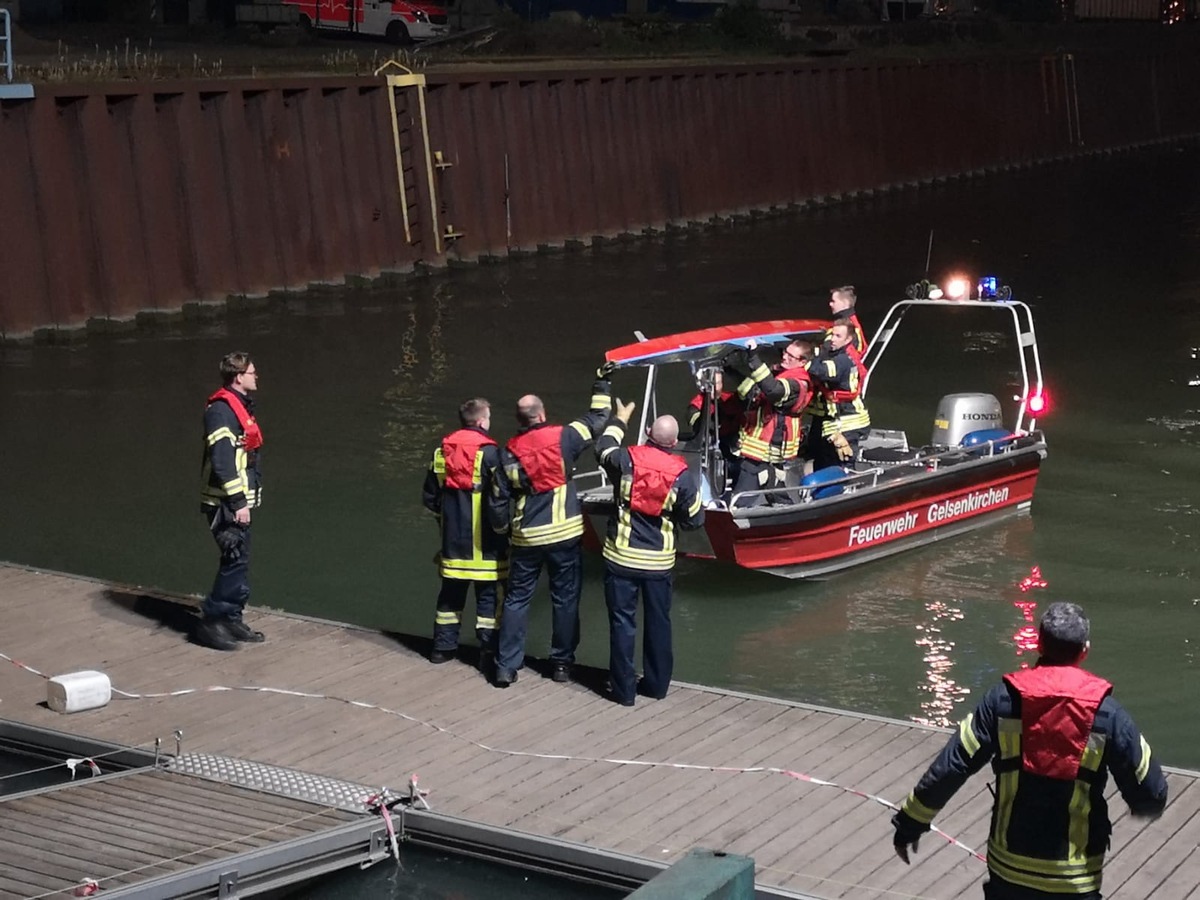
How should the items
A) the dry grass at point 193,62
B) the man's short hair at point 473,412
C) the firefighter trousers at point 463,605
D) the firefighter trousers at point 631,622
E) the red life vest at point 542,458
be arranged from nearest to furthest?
the firefighter trousers at point 631,622 < the red life vest at point 542,458 < the man's short hair at point 473,412 < the firefighter trousers at point 463,605 < the dry grass at point 193,62

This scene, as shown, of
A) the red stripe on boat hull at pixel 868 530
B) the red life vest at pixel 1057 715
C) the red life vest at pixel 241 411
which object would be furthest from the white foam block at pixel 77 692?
the red life vest at pixel 1057 715

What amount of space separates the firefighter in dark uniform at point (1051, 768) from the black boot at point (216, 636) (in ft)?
20.4

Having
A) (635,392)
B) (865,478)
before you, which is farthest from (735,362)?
(635,392)

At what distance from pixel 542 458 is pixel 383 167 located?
2058 centimetres

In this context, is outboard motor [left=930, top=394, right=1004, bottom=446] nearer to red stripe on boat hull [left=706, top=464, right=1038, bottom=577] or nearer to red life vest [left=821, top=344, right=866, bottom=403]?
red stripe on boat hull [left=706, top=464, right=1038, bottom=577]

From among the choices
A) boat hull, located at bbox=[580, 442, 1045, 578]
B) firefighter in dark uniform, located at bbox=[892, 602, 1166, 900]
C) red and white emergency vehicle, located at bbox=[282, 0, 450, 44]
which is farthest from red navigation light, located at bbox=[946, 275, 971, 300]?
red and white emergency vehicle, located at bbox=[282, 0, 450, 44]

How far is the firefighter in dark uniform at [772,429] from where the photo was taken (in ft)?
44.1

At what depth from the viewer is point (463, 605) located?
1058cm

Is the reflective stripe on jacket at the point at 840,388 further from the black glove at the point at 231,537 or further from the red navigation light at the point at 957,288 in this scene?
the black glove at the point at 231,537

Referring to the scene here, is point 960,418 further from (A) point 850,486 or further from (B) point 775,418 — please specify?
(B) point 775,418

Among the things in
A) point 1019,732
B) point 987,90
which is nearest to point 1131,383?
point 1019,732

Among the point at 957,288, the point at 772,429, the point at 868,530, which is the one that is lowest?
the point at 868,530

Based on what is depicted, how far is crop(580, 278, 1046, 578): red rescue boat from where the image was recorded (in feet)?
43.8

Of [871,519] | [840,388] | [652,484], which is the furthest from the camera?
[871,519]
